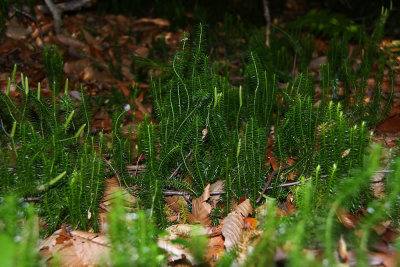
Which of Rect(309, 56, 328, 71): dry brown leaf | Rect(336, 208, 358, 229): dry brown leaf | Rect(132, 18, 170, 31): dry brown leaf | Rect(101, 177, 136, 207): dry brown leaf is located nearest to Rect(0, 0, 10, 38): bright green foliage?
Rect(132, 18, 170, 31): dry brown leaf

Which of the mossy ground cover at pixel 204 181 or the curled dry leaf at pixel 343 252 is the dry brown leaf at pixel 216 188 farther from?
the curled dry leaf at pixel 343 252

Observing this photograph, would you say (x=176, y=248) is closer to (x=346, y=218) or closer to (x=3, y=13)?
(x=346, y=218)

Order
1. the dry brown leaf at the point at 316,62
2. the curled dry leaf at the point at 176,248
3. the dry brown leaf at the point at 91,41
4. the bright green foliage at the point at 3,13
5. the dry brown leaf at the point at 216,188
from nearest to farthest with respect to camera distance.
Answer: the curled dry leaf at the point at 176,248
the dry brown leaf at the point at 216,188
the bright green foliage at the point at 3,13
the dry brown leaf at the point at 316,62
the dry brown leaf at the point at 91,41

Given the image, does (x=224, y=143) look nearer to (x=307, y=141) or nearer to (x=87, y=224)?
(x=307, y=141)

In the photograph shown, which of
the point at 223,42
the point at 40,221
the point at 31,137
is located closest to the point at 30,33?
Result: the point at 223,42

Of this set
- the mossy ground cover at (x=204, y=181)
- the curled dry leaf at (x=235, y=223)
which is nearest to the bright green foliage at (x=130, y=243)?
the mossy ground cover at (x=204, y=181)
